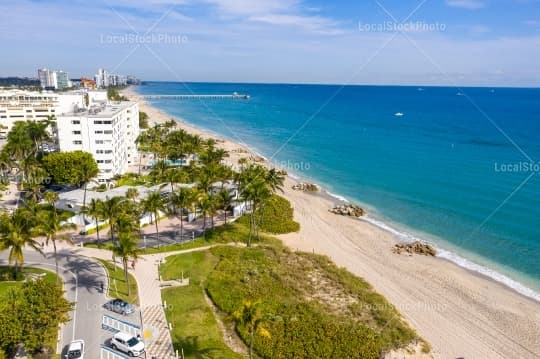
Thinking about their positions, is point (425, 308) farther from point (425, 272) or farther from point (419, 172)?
point (419, 172)

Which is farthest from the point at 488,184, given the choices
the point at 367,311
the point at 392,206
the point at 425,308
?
the point at 367,311

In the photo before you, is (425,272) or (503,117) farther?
(503,117)

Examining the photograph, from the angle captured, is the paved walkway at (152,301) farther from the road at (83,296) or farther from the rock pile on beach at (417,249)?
the rock pile on beach at (417,249)

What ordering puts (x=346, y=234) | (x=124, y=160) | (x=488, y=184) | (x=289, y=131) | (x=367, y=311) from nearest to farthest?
1. (x=367, y=311)
2. (x=346, y=234)
3. (x=488, y=184)
4. (x=124, y=160)
5. (x=289, y=131)

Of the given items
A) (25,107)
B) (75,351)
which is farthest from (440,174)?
(25,107)

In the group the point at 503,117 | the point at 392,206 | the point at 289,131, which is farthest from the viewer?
the point at 503,117

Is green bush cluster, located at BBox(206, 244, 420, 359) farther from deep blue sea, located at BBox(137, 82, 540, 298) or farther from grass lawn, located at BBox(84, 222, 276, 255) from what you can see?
deep blue sea, located at BBox(137, 82, 540, 298)

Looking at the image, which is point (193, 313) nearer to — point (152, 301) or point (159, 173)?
point (152, 301)

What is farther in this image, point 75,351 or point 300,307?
point 300,307
